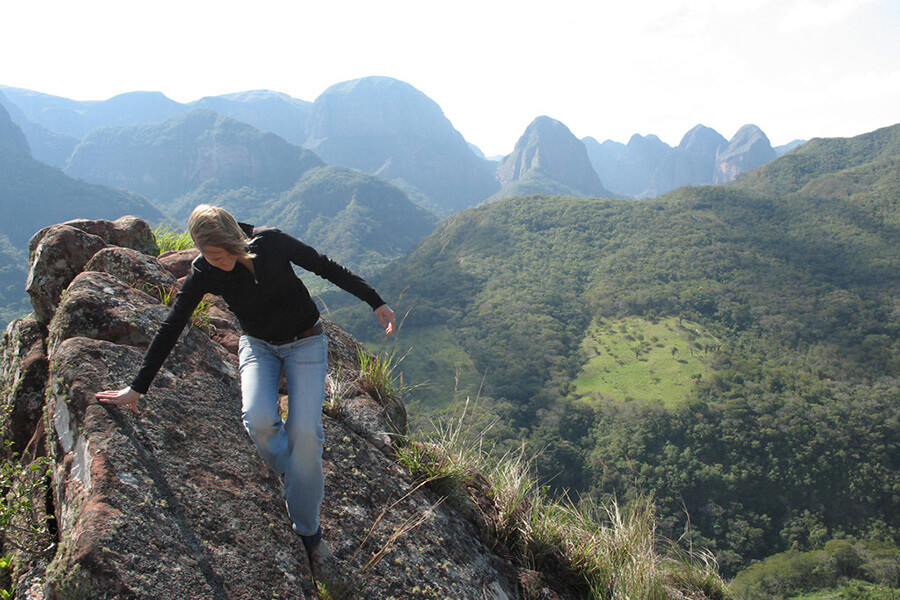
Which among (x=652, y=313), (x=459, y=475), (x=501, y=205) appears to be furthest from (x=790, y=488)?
(x=501, y=205)

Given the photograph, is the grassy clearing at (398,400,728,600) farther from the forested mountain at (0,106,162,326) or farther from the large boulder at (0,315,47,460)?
the forested mountain at (0,106,162,326)

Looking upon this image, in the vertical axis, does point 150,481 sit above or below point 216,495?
above

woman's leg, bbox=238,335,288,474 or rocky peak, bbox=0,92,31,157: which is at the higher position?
rocky peak, bbox=0,92,31,157

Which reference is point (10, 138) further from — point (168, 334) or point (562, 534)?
point (562, 534)

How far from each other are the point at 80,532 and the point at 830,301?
4028 inches

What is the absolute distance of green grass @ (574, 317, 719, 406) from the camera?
67688 millimetres

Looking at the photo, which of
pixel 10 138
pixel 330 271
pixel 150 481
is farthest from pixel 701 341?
pixel 10 138

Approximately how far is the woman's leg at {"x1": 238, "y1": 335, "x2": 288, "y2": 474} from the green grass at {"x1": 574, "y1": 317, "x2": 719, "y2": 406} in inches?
2682

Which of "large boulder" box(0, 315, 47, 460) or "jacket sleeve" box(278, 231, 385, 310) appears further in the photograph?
"large boulder" box(0, 315, 47, 460)

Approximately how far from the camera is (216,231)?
2.56m

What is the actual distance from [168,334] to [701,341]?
87577 mm

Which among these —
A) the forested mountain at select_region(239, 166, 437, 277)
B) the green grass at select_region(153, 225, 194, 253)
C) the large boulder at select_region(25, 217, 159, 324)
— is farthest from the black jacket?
the forested mountain at select_region(239, 166, 437, 277)

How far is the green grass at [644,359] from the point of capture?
67688mm

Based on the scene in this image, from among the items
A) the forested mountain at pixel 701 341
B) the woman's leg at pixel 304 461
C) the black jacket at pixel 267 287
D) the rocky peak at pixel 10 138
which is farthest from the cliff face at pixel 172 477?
the rocky peak at pixel 10 138
